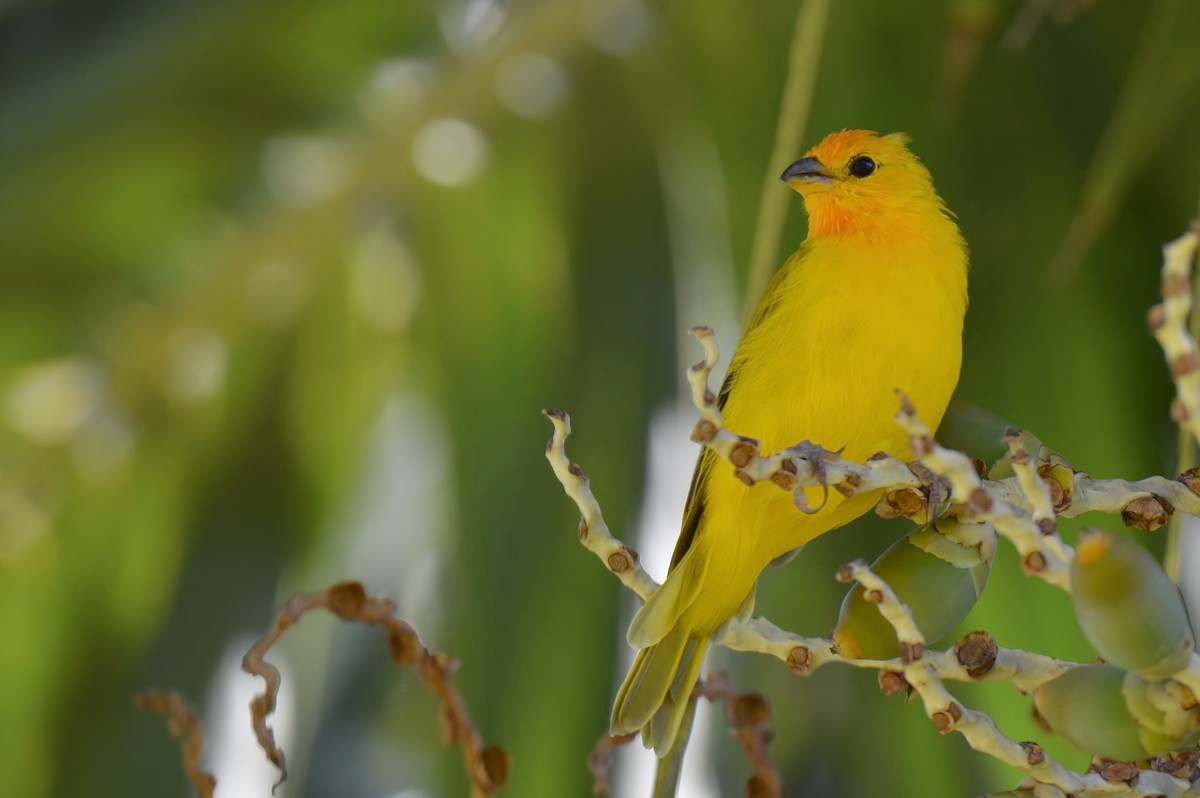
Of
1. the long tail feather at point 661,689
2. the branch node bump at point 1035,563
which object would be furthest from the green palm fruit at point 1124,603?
the long tail feather at point 661,689

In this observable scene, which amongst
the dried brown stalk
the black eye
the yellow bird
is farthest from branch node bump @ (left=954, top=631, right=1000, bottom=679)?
the black eye

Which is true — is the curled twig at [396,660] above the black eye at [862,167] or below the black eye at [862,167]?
below

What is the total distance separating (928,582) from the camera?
3.49ft

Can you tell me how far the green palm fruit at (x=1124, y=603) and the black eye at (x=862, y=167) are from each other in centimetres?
139

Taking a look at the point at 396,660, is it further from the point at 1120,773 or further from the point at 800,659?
the point at 1120,773

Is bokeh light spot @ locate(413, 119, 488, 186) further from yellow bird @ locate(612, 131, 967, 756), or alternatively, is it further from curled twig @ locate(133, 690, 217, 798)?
curled twig @ locate(133, 690, 217, 798)

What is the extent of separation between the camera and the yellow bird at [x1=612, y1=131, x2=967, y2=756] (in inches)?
69.3

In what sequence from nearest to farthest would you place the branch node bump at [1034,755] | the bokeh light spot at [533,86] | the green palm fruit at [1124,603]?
the green palm fruit at [1124,603] < the branch node bump at [1034,755] < the bokeh light spot at [533,86]

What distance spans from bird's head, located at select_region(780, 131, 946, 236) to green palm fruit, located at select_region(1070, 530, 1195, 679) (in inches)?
52.6

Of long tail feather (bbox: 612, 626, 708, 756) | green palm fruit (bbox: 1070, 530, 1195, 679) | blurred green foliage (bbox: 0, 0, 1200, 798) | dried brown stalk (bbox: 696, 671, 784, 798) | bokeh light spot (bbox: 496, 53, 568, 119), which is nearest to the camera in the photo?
green palm fruit (bbox: 1070, 530, 1195, 679)

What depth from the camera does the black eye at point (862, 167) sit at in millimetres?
2080

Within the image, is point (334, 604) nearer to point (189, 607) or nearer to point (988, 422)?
point (988, 422)

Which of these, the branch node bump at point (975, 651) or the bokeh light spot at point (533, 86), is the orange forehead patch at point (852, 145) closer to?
the bokeh light spot at point (533, 86)

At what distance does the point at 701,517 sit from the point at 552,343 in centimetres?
59
